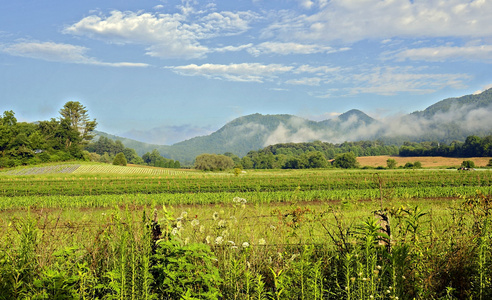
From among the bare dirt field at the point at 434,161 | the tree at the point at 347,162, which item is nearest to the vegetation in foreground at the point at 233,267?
the tree at the point at 347,162

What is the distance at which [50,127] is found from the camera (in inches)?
3482

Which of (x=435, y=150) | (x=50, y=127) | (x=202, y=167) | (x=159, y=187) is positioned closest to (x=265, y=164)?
(x=202, y=167)

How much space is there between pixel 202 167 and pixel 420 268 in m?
93.3

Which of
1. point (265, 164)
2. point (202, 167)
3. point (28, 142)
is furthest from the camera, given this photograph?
point (265, 164)

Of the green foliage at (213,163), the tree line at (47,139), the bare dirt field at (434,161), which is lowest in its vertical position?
the bare dirt field at (434,161)

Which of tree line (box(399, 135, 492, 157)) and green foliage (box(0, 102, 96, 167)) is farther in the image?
tree line (box(399, 135, 492, 157))

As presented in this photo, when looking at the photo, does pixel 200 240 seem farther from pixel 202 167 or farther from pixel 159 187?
pixel 202 167

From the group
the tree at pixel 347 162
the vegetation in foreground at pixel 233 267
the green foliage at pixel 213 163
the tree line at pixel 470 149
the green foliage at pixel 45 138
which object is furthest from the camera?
the tree line at pixel 470 149

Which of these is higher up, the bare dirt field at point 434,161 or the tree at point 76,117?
the tree at point 76,117

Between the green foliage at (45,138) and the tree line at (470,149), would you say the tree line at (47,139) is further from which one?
the tree line at (470,149)

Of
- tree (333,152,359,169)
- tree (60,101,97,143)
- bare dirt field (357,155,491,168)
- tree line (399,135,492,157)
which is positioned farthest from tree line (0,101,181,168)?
tree line (399,135,492,157)

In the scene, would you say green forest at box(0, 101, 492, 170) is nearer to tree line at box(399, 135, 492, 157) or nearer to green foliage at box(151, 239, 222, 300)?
tree line at box(399, 135, 492, 157)

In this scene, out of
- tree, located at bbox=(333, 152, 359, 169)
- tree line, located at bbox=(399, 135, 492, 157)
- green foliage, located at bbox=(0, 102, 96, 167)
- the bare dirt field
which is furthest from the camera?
tree line, located at bbox=(399, 135, 492, 157)

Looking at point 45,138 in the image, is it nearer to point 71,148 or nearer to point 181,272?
point 71,148
